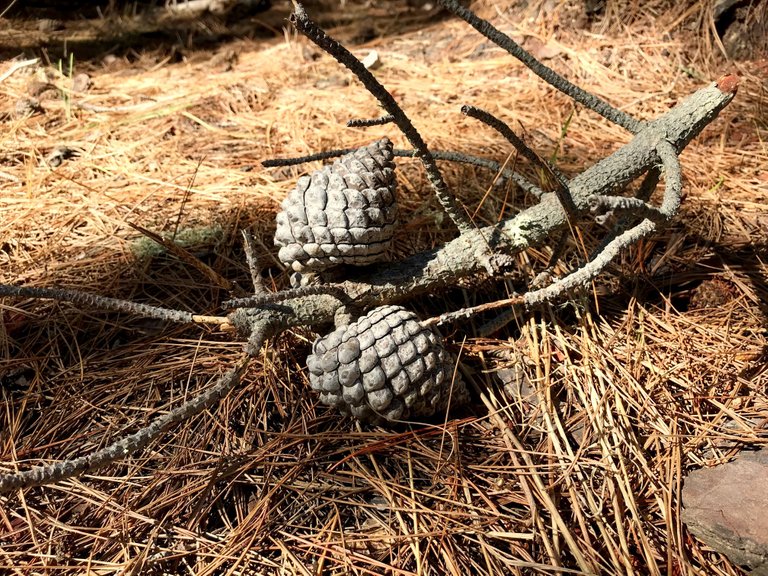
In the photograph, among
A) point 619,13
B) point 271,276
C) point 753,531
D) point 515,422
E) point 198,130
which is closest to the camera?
point 753,531

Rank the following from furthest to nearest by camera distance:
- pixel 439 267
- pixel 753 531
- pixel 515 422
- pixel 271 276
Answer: pixel 271 276 < pixel 439 267 < pixel 515 422 < pixel 753 531

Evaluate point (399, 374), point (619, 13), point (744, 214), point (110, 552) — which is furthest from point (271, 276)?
point (619, 13)

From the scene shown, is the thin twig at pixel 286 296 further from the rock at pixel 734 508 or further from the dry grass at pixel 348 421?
the rock at pixel 734 508

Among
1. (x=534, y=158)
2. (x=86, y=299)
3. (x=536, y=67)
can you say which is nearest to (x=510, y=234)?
(x=534, y=158)

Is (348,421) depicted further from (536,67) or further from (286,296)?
(536,67)

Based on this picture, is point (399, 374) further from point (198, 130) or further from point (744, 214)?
point (198, 130)
